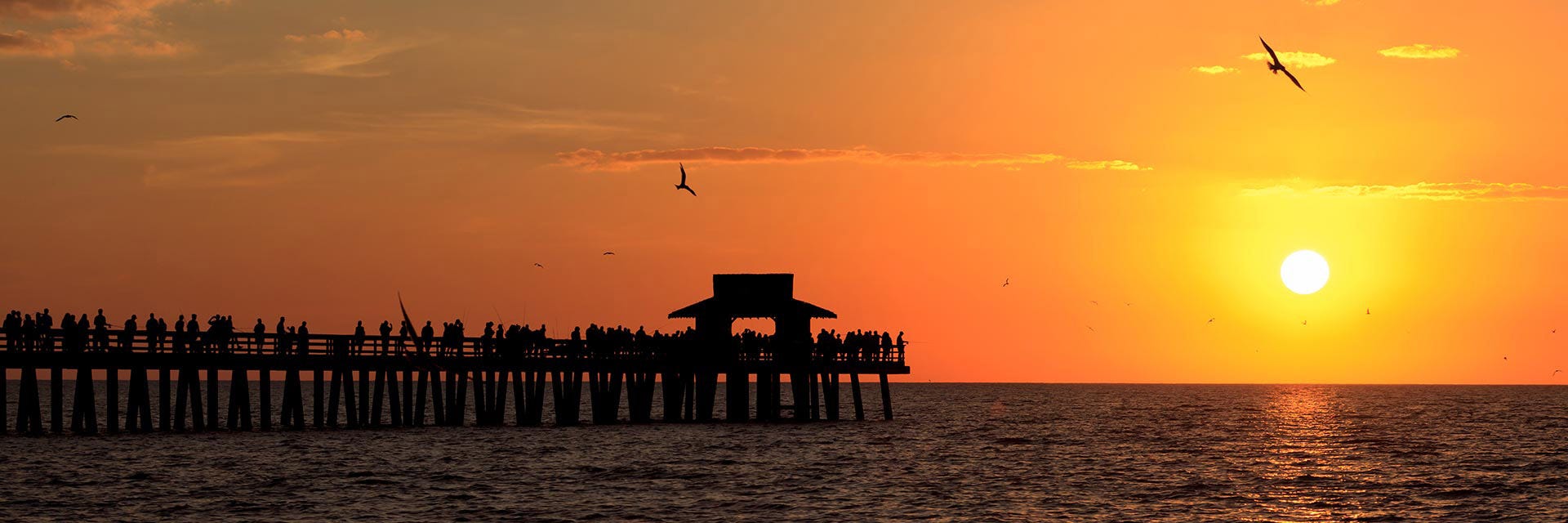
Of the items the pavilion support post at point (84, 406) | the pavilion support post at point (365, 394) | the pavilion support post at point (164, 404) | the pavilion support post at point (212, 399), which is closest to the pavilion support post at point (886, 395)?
the pavilion support post at point (365, 394)

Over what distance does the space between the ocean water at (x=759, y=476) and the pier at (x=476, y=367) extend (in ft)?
3.48

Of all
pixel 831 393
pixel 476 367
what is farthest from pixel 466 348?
pixel 831 393

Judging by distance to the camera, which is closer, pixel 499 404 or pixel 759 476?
pixel 759 476

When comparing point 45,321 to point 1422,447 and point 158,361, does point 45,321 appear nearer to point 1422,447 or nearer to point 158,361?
point 158,361

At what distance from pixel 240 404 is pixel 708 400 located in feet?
61.0

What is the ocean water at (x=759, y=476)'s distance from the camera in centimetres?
3856

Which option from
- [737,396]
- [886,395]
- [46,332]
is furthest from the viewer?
[886,395]

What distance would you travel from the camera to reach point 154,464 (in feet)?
155

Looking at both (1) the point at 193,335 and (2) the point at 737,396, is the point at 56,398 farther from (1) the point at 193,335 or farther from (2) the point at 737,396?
(2) the point at 737,396

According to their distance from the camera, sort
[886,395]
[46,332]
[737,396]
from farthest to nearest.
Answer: [886,395]
[737,396]
[46,332]

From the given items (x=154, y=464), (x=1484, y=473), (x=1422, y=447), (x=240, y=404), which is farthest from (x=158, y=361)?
(x=1422, y=447)

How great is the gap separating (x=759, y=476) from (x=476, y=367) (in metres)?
12.7

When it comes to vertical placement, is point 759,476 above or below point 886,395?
below

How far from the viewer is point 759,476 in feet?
156
